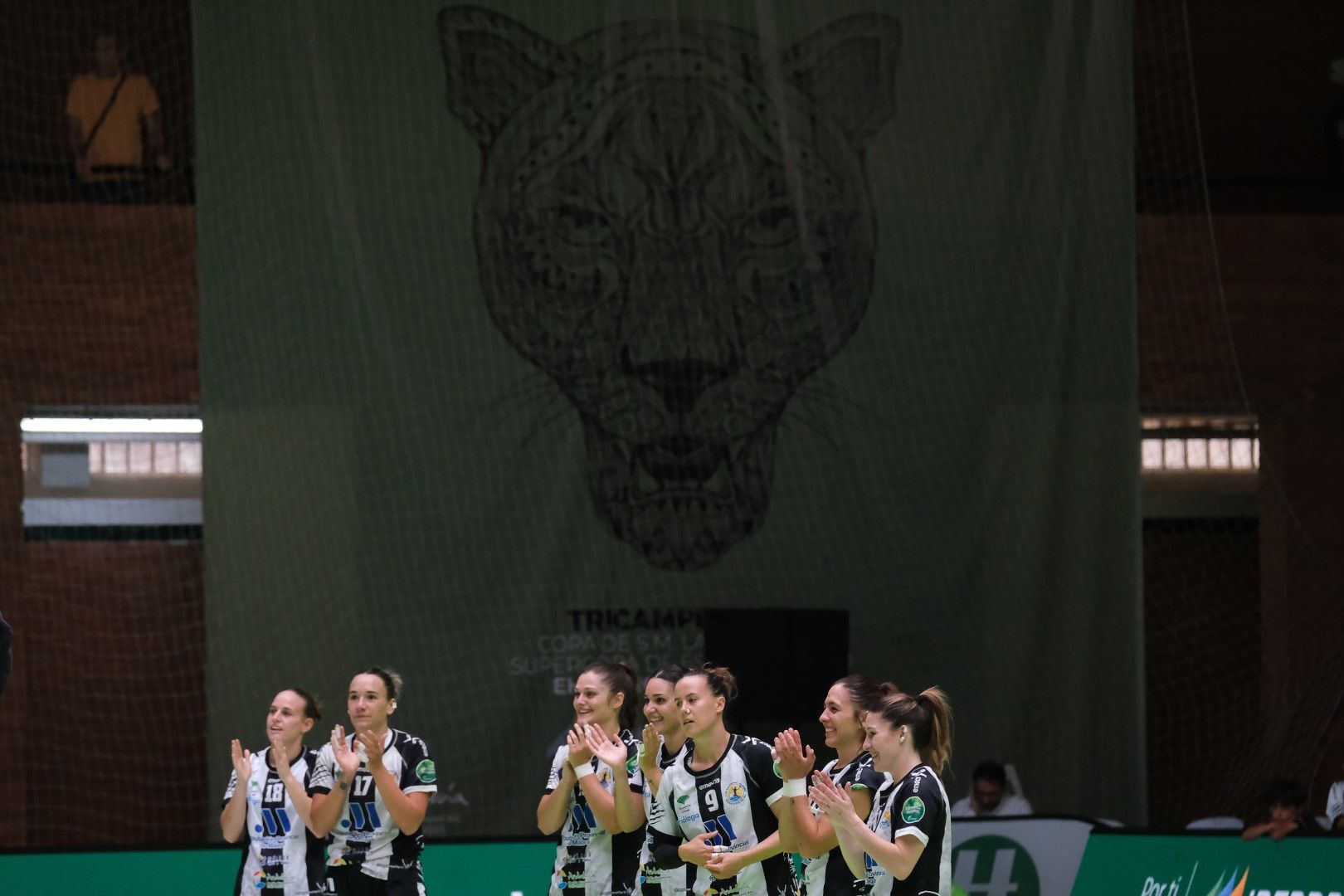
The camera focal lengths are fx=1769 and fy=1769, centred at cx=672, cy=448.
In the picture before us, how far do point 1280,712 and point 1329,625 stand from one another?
1375mm

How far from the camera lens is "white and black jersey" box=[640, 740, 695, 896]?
6.54 m

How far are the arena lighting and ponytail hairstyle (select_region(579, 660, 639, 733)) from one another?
6209mm

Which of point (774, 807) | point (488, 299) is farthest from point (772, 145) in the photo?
point (774, 807)

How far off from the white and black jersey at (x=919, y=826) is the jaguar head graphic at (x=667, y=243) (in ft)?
19.6

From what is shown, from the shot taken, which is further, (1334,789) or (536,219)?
(536,219)

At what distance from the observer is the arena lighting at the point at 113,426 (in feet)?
40.9

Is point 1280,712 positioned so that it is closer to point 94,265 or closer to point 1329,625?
point 1329,625

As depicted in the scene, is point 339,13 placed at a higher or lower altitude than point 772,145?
higher

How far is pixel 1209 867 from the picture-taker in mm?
9406

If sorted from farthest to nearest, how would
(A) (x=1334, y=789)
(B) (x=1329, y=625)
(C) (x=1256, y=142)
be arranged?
(C) (x=1256, y=142)
(B) (x=1329, y=625)
(A) (x=1334, y=789)

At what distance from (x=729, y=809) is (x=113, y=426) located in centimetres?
773

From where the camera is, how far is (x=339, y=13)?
454 inches

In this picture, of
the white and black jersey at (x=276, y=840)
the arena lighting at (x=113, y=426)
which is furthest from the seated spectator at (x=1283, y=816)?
the arena lighting at (x=113, y=426)

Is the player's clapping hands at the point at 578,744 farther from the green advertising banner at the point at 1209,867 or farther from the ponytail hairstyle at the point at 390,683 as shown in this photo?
the green advertising banner at the point at 1209,867
